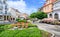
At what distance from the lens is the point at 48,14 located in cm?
3109

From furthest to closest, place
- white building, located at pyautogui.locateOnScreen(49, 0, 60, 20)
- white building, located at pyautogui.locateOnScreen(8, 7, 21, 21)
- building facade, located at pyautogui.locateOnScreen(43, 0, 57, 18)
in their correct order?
white building, located at pyautogui.locateOnScreen(8, 7, 21, 21)
building facade, located at pyautogui.locateOnScreen(43, 0, 57, 18)
white building, located at pyautogui.locateOnScreen(49, 0, 60, 20)

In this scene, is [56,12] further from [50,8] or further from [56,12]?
[50,8]

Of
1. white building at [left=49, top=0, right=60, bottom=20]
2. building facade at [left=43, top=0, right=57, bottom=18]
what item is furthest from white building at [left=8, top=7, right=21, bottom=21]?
white building at [left=49, top=0, right=60, bottom=20]

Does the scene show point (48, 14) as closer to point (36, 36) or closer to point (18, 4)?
point (18, 4)

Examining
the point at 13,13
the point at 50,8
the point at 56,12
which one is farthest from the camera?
the point at 13,13

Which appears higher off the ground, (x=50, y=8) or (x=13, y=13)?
(x=50, y=8)

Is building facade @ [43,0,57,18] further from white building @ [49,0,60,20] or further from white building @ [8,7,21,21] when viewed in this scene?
white building @ [8,7,21,21]

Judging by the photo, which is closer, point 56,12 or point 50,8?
point 56,12

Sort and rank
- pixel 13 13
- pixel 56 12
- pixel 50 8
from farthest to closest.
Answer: pixel 13 13, pixel 50 8, pixel 56 12

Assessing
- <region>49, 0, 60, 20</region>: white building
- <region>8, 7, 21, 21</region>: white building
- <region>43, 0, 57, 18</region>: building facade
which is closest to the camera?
<region>49, 0, 60, 20</region>: white building

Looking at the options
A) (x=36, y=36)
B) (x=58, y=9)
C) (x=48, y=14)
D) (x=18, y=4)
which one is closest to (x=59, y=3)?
(x=58, y=9)

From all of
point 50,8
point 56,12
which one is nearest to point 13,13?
point 50,8

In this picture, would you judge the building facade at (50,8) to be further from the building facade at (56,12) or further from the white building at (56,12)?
the building facade at (56,12)

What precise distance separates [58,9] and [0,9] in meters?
9.06
